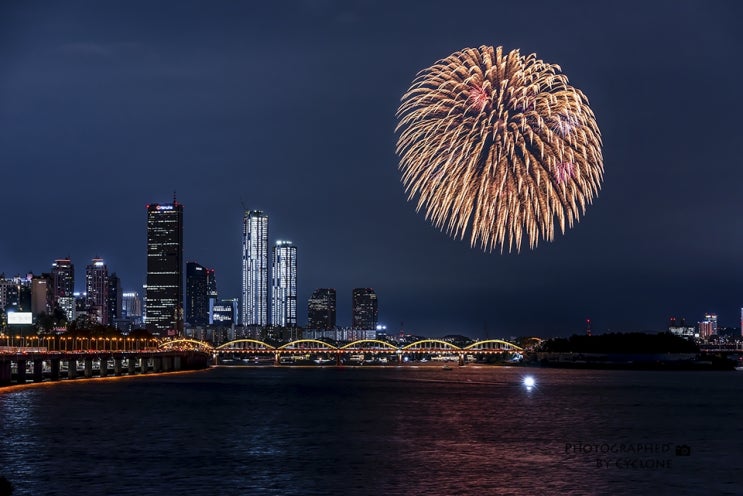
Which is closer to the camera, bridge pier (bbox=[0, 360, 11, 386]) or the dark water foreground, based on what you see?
the dark water foreground

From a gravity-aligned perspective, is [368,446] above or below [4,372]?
below

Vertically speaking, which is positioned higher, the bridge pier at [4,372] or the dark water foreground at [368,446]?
Result: the bridge pier at [4,372]

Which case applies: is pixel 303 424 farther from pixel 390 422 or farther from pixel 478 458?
pixel 478 458

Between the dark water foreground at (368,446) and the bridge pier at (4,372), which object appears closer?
the dark water foreground at (368,446)

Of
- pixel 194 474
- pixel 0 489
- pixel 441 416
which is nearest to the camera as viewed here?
pixel 0 489

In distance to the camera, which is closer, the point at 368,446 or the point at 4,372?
the point at 368,446

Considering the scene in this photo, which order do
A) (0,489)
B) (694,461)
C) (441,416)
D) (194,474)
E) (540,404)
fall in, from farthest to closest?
(540,404), (441,416), (694,461), (194,474), (0,489)

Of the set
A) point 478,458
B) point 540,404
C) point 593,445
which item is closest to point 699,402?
point 540,404

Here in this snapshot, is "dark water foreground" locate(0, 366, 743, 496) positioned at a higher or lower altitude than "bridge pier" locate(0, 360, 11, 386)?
lower
